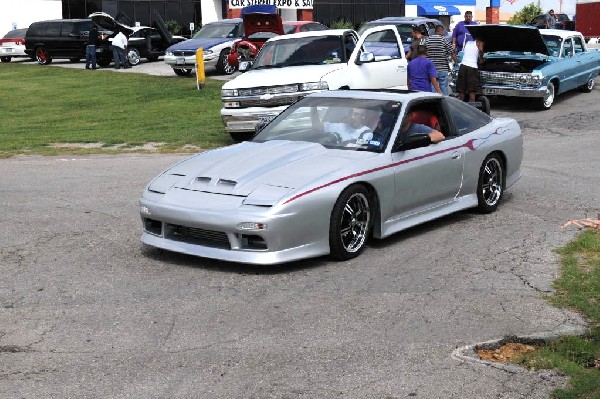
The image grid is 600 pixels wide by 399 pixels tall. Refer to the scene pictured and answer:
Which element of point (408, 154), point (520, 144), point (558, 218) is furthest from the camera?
point (520, 144)

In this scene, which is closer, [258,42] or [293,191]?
[293,191]

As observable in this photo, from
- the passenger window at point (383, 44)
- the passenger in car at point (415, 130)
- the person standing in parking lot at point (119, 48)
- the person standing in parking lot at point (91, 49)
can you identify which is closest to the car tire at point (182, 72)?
the person standing in parking lot at point (119, 48)

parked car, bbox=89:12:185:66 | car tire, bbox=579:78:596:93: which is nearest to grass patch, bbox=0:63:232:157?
parked car, bbox=89:12:185:66

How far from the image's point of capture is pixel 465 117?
9703 mm

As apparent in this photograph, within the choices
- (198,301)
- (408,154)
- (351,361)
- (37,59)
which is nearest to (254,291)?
(198,301)

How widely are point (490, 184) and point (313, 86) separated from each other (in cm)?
579

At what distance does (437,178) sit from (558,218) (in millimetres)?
1557

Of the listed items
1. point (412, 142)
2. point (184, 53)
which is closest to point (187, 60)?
point (184, 53)

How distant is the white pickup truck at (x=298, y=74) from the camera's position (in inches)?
600

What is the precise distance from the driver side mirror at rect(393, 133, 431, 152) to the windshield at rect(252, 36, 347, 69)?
7484 mm

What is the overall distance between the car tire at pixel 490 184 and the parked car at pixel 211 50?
734 inches

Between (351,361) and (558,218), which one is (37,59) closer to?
(558,218)

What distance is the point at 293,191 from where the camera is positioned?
7.56 m

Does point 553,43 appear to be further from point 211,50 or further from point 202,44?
point 202,44
